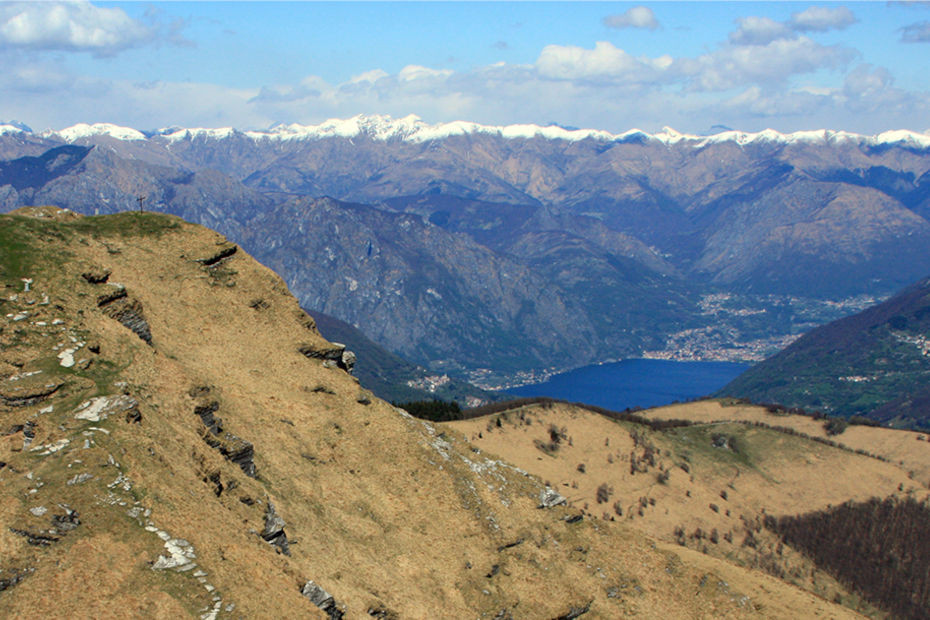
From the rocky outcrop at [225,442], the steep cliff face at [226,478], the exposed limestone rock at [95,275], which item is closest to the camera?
the steep cliff face at [226,478]

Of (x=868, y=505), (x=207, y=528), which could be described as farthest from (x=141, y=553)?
(x=868, y=505)

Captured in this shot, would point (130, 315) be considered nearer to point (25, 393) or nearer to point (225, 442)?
point (25, 393)

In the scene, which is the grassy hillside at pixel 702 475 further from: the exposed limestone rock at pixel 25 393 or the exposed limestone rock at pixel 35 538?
the exposed limestone rock at pixel 35 538

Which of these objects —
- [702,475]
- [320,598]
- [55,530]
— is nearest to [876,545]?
[702,475]

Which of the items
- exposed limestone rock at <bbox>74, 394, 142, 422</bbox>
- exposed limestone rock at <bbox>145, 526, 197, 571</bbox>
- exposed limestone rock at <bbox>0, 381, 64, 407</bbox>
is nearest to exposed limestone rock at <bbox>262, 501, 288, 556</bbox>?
exposed limestone rock at <bbox>145, 526, 197, 571</bbox>

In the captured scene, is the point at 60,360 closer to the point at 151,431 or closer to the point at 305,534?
the point at 151,431

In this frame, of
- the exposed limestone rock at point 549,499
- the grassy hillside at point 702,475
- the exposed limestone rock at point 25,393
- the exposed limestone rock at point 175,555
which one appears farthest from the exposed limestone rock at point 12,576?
the grassy hillside at point 702,475
